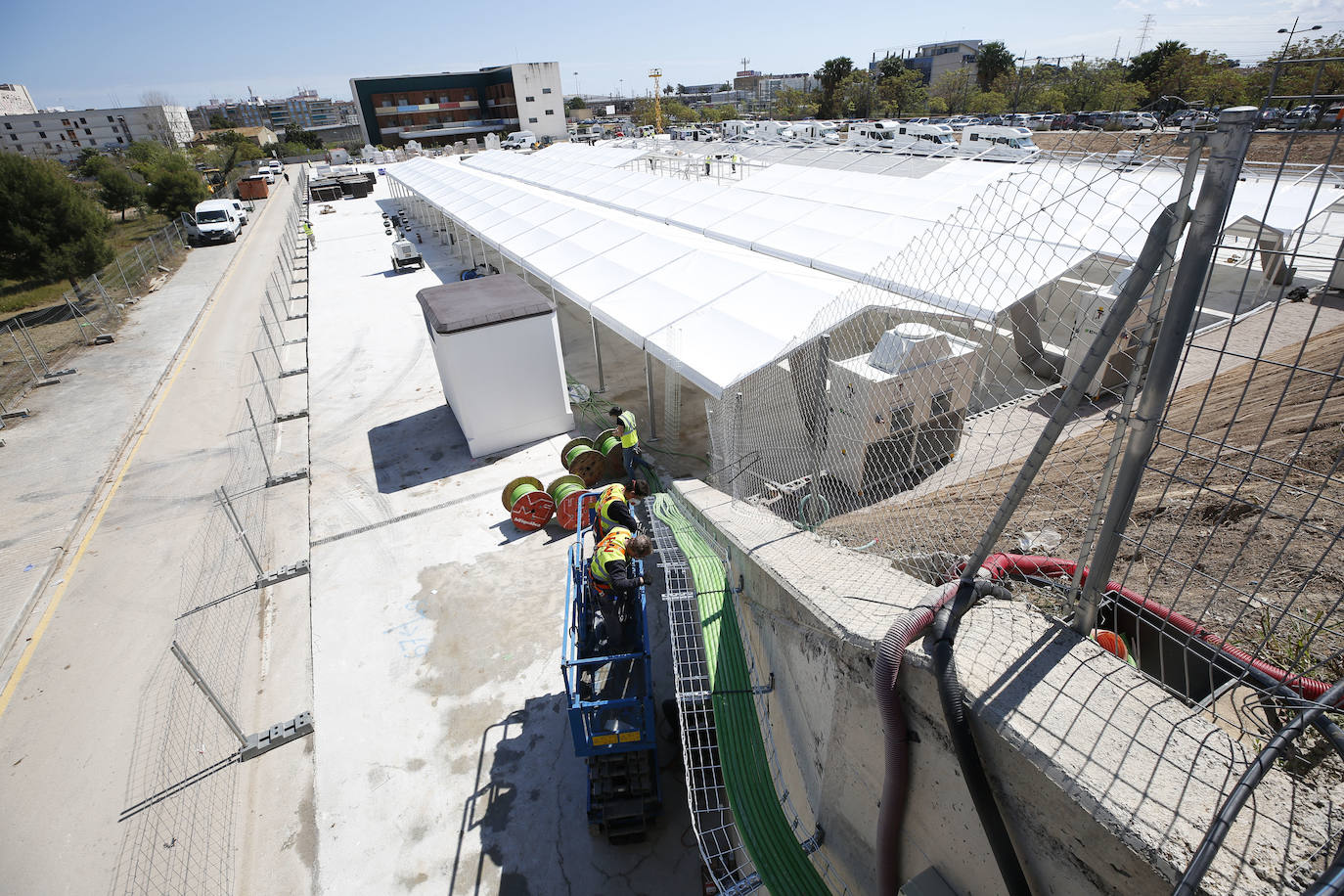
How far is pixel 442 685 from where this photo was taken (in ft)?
21.5

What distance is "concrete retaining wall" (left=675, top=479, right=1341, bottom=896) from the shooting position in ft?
6.75

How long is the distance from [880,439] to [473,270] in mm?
15237

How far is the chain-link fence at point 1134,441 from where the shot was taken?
2.10m

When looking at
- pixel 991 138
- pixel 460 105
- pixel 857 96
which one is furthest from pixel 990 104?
pixel 460 105

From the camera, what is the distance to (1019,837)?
2.41m

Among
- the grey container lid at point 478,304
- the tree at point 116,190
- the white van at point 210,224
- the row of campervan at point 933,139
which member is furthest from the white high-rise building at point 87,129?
the grey container lid at point 478,304

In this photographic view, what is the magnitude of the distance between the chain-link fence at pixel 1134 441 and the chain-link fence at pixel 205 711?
5169 mm

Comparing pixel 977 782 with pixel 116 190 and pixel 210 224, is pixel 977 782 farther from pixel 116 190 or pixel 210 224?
pixel 116 190

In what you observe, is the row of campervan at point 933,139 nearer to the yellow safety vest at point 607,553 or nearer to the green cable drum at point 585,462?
the green cable drum at point 585,462

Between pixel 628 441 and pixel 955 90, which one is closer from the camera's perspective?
pixel 628 441

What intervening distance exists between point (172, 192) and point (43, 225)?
16.7 metres

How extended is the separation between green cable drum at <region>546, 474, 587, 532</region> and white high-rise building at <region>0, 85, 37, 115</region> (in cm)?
15569

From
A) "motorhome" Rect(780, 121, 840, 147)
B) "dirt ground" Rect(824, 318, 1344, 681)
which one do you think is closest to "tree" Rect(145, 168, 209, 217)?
"motorhome" Rect(780, 121, 840, 147)

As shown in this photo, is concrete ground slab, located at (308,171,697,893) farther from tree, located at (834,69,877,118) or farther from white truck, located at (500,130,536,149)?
tree, located at (834,69,877,118)
